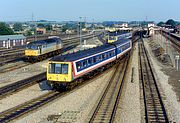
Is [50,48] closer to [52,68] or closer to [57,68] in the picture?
[52,68]

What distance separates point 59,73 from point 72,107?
4459 mm

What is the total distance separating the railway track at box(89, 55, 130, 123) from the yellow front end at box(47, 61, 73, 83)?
3.26m

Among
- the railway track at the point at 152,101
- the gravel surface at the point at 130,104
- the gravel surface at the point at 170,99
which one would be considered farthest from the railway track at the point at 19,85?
the gravel surface at the point at 170,99

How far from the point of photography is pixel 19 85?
28.3m

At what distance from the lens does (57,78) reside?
2498 centimetres

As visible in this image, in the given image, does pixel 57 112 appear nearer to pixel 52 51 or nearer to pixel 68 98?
pixel 68 98

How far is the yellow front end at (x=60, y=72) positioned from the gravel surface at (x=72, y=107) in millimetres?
1352

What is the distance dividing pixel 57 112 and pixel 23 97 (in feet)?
16.3

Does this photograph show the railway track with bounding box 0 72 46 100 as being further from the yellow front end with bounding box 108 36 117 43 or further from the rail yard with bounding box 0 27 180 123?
the yellow front end with bounding box 108 36 117 43

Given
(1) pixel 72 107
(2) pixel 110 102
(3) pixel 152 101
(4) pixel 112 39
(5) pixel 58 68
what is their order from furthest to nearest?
(4) pixel 112 39 → (5) pixel 58 68 → (3) pixel 152 101 → (2) pixel 110 102 → (1) pixel 72 107

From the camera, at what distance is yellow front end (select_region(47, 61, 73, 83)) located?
2477 cm

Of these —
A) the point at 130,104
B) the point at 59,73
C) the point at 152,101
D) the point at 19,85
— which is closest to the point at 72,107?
the point at 130,104

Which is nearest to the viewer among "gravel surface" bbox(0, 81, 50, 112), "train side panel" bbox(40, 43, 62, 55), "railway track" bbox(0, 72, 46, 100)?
"gravel surface" bbox(0, 81, 50, 112)

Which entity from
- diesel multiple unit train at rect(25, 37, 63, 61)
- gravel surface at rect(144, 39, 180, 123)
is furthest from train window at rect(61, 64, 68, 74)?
diesel multiple unit train at rect(25, 37, 63, 61)
